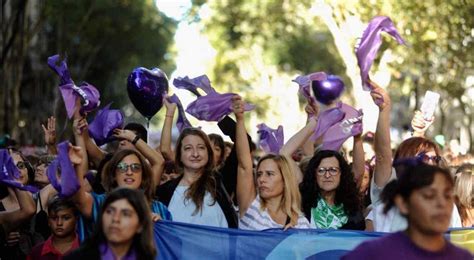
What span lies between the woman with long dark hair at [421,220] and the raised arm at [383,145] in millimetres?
2681

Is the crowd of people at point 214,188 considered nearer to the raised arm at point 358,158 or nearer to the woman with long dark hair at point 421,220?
the raised arm at point 358,158

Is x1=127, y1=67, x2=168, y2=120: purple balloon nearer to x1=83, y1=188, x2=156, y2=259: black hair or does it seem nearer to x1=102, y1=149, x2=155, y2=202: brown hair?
x1=102, y1=149, x2=155, y2=202: brown hair

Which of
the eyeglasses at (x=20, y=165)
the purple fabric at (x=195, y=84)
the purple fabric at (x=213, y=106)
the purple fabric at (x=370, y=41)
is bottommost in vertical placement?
the eyeglasses at (x=20, y=165)

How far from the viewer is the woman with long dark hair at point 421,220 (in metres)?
5.28

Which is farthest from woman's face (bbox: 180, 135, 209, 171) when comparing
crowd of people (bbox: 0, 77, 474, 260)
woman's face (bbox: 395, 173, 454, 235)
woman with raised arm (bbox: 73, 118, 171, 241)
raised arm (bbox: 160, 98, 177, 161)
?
woman's face (bbox: 395, 173, 454, 235)

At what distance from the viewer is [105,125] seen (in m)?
9.41

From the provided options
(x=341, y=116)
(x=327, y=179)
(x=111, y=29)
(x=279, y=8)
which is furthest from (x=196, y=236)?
(x=111, y=29)

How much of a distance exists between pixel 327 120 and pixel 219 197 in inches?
69.1

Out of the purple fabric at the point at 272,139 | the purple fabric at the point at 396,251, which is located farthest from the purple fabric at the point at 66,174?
the purple fabric at the point at 272,139

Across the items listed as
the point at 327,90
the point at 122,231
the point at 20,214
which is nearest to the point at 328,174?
the point at 20,214

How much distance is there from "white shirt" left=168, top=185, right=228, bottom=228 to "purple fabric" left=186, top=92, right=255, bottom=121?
105 centimetres

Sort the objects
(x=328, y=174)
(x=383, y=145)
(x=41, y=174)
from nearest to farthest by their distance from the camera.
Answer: (x=383, y=145), (x=328, y=174), (x=41, y=174)

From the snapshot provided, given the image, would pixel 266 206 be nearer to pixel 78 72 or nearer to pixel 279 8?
pixel 279 8

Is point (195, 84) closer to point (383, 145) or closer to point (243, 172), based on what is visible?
point (243, 172)
